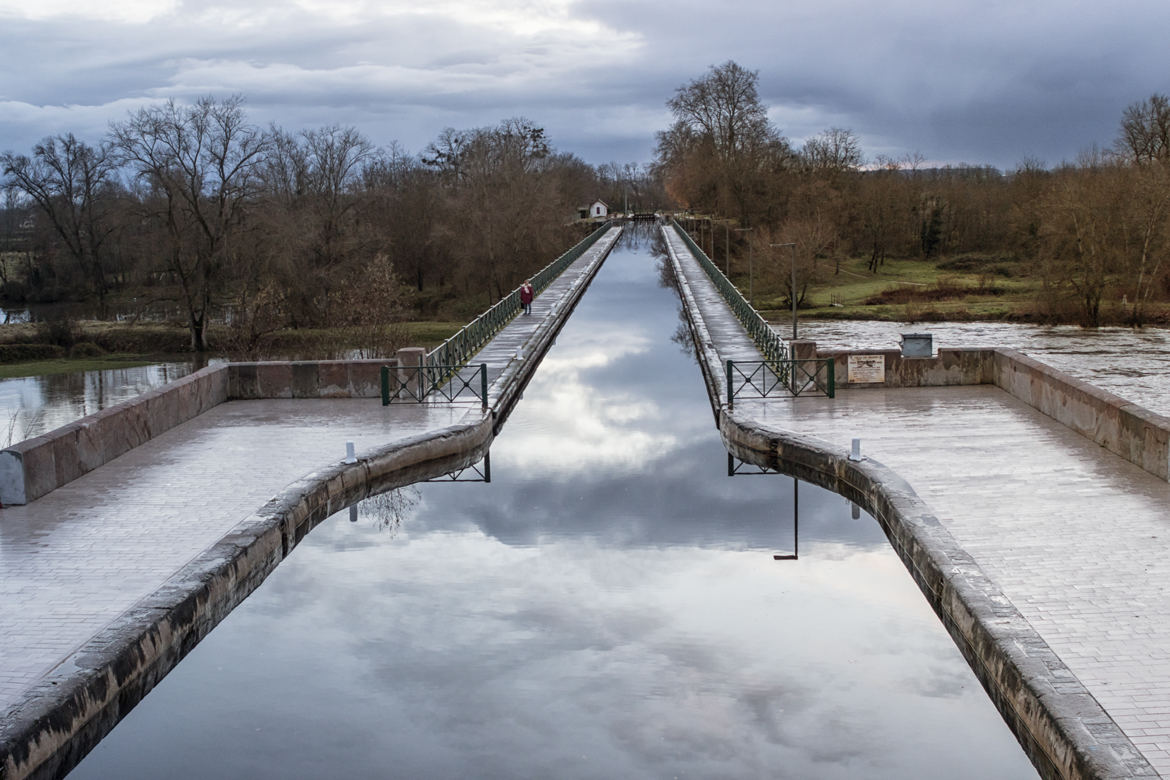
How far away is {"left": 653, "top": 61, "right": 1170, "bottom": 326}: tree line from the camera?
40094 millimetres

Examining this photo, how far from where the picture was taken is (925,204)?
7106 centimetres

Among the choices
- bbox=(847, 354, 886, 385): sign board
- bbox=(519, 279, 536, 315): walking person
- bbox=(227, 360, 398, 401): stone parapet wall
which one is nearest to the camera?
bbox=(227, 360, 398, 401): stone parapet wall

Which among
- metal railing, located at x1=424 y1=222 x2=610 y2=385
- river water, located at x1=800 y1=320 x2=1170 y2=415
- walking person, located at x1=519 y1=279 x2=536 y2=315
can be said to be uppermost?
walking person, located at x1=519 y1=279 x2=536 y2=315

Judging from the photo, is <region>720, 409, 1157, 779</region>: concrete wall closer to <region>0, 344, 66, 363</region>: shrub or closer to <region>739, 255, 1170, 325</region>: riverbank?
<region>739, 255, 1170, 325</region>: riverbank

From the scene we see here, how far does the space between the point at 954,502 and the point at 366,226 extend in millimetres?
47862

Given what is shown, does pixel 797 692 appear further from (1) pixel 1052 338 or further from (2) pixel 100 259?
(2) pixel 100 259

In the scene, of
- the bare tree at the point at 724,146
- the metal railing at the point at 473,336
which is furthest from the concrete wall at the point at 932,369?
the bare tree at the point at 724,146

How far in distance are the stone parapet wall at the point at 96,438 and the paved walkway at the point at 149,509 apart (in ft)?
0.61

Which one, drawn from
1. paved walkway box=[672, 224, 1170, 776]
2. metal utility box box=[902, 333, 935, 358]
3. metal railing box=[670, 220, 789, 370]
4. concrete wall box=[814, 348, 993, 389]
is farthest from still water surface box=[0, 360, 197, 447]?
paved walkway box=[672, 224, 1170, 776]

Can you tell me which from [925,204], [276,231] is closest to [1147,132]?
[925,204]

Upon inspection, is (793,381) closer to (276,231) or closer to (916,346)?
(916,346)

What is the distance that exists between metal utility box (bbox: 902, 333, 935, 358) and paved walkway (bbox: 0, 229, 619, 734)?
7.36m

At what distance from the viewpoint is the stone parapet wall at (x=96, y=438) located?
13258 millimetres

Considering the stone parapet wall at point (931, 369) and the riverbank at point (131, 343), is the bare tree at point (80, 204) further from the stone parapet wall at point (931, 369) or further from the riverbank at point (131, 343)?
the stone parapet wall at point (931, 369)
